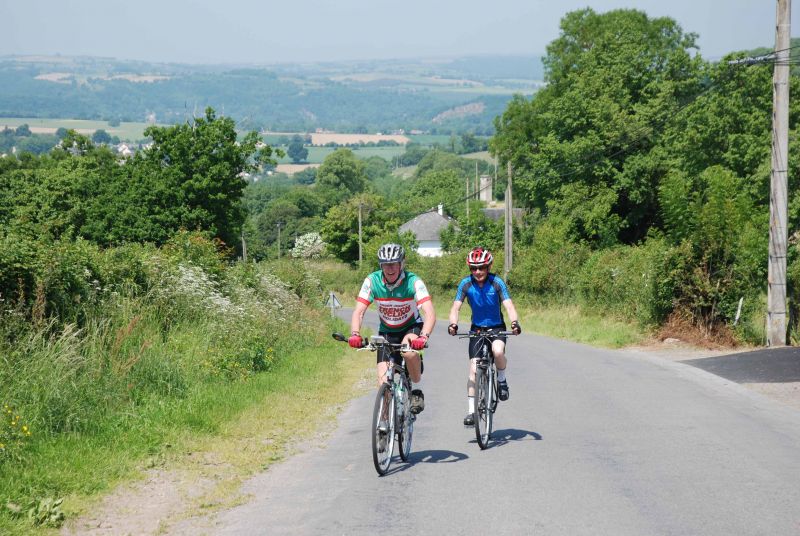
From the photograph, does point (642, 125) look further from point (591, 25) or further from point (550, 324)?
point (550, 324)

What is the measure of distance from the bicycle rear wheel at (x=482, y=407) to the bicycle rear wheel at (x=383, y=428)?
1141 mm

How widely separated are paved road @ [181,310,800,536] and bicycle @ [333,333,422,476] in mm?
217

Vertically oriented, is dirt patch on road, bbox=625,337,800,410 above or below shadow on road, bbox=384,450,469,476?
below

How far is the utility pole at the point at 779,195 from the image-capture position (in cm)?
2105

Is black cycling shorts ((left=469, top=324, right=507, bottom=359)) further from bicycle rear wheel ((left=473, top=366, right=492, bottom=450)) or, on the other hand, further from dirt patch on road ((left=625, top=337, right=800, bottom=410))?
dirt patch on road ((left=625, top=337, right=800, bottom=410))

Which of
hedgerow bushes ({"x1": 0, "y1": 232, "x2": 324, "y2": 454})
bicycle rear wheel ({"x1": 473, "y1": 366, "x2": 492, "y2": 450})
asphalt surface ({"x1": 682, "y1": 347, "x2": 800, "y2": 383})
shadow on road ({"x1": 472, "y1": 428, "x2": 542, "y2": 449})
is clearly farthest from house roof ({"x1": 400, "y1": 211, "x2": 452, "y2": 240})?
bicycle rear wheel ({"x1": 473, "y1": 366, "x2": 492, "y2": 450})

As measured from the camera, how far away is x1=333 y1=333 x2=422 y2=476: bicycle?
9055 mm

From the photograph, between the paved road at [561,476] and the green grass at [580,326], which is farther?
the green grass at [580,326]

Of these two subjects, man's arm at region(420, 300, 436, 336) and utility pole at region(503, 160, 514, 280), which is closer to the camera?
man's arm at region(420, 300, 436, 336)

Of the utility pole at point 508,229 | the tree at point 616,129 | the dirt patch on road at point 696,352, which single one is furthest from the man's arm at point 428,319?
the tree at point 616,129

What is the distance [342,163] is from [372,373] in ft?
475

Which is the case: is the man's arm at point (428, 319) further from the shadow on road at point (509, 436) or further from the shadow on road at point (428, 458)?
the shadow on road at point (509, 436)

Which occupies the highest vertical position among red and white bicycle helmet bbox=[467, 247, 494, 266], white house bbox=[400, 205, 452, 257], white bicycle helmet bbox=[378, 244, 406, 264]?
white bicycle helmet bbox=[378, 244, 406, 264]

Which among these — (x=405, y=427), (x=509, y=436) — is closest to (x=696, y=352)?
(x=509, y=436)
